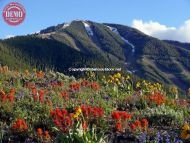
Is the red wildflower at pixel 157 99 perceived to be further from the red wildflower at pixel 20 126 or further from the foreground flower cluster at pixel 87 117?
the red wildflower at pixel 20 126

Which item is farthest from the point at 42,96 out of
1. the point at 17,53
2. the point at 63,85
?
the point at 17,53

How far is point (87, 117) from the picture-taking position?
33.8 feet

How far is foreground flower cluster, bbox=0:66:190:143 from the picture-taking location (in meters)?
9.12

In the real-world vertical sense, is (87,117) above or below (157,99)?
below

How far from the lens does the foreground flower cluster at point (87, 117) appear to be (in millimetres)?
9117

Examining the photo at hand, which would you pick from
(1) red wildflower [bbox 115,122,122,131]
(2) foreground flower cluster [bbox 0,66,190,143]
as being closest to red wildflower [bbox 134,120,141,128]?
(2) foreground flower cluster [bbox 0,66,190,143]

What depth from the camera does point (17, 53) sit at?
7515 inches

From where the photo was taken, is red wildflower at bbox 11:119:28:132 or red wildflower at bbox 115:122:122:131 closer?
red wildflower at bbox 11:119:28:132

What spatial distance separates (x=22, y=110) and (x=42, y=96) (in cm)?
100

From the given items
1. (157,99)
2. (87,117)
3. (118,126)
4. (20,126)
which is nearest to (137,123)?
(118,126)

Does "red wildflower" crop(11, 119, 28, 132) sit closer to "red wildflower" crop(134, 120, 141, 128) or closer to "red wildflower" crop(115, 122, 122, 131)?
"red wildflower" crop(115, 122, 122, 131)

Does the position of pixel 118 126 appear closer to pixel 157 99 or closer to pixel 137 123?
pixel 137 123

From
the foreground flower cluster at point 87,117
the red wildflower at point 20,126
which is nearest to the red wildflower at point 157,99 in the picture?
the foreground flower cluster at point 87,117

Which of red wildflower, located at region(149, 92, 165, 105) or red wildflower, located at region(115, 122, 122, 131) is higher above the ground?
red wildflower, located at region(149, 92, 165, 105)
